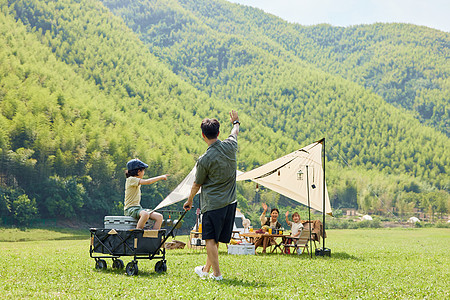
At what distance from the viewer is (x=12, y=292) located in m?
5.32

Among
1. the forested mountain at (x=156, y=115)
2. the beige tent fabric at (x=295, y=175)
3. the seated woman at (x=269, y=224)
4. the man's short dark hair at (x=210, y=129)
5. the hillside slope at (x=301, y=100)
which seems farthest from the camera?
the hillside slope at (x=301, y=100)

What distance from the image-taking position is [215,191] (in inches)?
243

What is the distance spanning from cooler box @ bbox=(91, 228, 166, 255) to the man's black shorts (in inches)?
42.6

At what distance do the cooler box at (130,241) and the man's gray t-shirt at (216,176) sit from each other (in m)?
1.16

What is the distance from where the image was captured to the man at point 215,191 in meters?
6.11

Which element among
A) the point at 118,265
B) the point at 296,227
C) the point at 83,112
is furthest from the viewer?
the point at 83,112

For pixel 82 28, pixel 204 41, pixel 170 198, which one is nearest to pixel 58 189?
pixel 170 198

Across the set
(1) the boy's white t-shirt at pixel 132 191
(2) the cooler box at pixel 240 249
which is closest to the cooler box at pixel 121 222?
(1) the boy's white t-shirt at pixel 132 191

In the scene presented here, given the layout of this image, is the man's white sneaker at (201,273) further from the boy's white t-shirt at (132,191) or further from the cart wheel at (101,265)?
the cart wheel at (101,265)

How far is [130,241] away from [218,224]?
5.00 ft

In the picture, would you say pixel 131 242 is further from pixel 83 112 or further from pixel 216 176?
pixel 83 112

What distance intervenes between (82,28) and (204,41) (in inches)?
2386

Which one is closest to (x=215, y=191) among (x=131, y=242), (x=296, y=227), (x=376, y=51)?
(x=131, y=242)

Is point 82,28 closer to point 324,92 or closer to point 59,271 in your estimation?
point 324,92
